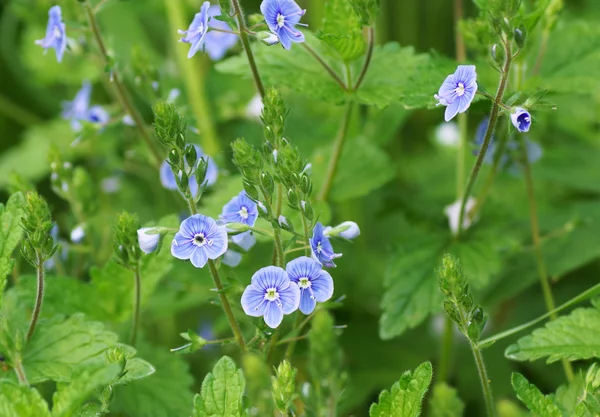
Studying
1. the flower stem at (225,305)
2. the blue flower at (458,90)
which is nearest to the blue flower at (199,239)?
the flower stem at (225,305)

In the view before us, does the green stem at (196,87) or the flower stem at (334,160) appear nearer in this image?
the flower stem at (334,160)

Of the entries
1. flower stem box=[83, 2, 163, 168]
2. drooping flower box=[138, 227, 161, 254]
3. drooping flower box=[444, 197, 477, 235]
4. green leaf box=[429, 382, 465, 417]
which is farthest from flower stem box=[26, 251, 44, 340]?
drooping flower box=[444, 197, 477, 235]

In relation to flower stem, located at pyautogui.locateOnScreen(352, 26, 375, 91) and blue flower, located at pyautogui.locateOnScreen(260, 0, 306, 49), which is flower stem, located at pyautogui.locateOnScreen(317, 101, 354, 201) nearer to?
flower stem, located at pyautogui.locateOnScreen(352, 26, 375, 91)

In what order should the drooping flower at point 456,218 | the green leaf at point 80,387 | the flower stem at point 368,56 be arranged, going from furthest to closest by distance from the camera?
the drooping flower at point 456,218, the flower stem at point 368,56, the green leaf at point 80,387

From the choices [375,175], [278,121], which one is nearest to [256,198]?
[278,121]

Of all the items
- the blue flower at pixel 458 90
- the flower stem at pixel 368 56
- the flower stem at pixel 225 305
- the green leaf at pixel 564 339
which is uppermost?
the blue flower at pixel 458 90

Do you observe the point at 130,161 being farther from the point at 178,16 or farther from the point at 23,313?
the point at 23,313

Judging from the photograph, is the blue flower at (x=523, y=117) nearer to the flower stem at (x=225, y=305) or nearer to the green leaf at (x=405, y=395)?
the green leaf at (x=405, y=395)
